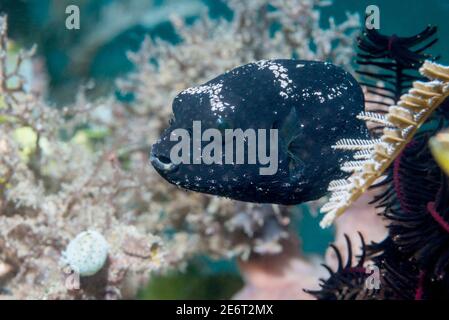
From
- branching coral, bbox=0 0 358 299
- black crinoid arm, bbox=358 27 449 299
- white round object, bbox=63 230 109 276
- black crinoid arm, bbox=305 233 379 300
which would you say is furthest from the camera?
branching coral, bbox=0 0 358 299

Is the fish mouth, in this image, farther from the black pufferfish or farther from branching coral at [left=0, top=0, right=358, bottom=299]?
branching coral at [left=0, top=0, right=358, bottom=299]

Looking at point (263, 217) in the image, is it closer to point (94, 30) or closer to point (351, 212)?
point (351, 212)

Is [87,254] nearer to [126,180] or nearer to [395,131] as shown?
[126,180]

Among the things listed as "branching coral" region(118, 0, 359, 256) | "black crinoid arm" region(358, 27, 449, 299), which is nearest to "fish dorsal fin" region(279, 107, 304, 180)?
"black crinoid arm" region(358, 27, 449, 299)

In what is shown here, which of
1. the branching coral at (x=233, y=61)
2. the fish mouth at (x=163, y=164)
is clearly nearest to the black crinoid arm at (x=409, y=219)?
the fish mouth at (x=163, y=164)

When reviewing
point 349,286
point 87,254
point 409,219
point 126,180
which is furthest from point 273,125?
point 126,180

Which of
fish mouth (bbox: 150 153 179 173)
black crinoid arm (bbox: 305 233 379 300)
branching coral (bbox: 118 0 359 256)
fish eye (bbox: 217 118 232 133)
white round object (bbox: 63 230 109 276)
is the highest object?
branching coral (bbox: 118 0 359 256)

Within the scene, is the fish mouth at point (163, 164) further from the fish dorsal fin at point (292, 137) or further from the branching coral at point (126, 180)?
the branching coral at point (126, 180)
